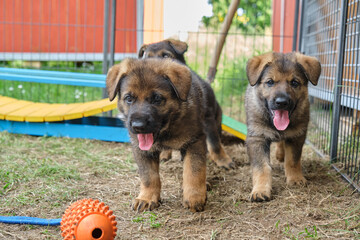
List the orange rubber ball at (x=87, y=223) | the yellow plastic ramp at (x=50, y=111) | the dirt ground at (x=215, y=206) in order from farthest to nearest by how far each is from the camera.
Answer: the yellow plastic ramp at (x=50, y=111) < the dirt ground at (x=215, y=206) < the orange rubber ball at (x=87, y=223)

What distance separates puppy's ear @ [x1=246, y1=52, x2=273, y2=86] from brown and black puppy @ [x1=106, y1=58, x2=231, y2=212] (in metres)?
0.65

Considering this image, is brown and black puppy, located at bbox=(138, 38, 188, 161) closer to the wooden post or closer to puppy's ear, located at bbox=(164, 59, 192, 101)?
the wooden post

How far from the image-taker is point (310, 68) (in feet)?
11.4

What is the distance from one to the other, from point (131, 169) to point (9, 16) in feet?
19.4

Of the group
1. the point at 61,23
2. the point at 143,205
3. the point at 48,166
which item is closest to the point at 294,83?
the point at 143,205

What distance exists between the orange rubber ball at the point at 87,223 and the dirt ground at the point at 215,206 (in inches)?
10.2

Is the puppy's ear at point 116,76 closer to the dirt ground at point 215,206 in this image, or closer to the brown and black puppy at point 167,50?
the dirt ground at point 215,206

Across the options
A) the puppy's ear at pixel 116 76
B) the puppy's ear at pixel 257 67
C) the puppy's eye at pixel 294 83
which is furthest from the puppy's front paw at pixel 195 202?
the puppy's eye at pixel 294 83

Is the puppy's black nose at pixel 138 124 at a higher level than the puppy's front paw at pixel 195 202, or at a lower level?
higher

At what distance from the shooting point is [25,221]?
2631 millimetres

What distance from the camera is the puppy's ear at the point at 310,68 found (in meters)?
3.45

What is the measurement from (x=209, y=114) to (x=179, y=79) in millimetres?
1485

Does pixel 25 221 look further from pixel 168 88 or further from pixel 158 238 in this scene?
pixel 168 88

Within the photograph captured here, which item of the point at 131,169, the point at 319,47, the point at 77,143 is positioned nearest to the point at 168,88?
the point at 131,169
